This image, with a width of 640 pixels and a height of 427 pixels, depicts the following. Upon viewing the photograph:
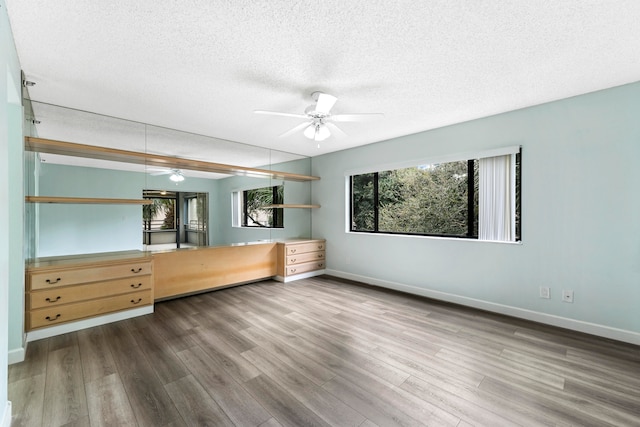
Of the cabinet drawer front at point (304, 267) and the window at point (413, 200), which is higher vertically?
the window at point (413, 200)

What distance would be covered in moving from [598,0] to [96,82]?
Result: 3.83m

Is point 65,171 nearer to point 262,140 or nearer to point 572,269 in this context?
point 262,140

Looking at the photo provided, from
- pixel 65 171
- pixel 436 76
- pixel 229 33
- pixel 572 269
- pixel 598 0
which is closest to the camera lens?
pixel 598 0

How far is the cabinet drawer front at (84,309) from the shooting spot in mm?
2611

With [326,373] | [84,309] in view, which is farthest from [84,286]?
[326,373]

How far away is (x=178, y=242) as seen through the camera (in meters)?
3.91

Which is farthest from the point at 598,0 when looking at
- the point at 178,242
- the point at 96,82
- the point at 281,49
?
the point at 178,242

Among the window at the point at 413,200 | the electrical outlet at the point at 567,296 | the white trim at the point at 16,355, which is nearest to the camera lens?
the white trim at the point at 16,355

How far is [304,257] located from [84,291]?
3.16 m

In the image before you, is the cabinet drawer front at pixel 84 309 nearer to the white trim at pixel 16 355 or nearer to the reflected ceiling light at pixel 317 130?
the white trim at pixel 16 355

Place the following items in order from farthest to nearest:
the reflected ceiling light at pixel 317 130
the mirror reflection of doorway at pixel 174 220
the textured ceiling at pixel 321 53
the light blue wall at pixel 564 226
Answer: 1. the mirror reflection of doorway at pixel 174 220
2. the reflected ceiling light at pixel 317 130
3. the light blue wall at pixel 564 226
4. the textured ceiling at pixel 321 53

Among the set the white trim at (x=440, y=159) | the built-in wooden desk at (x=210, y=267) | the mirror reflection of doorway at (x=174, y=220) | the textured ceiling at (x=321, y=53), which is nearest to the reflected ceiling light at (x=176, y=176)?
the mirror reflection of doorway at (x=174, y=220)

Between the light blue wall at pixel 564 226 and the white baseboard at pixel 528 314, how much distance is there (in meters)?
0.01

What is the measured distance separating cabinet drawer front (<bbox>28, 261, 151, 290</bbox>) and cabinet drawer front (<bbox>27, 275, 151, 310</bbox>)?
0.17 ft
